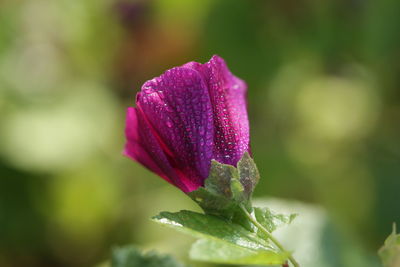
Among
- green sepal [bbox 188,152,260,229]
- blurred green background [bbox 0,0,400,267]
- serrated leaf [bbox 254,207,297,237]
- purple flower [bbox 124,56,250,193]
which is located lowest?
blurred green background [bbox 0,0,400,267]

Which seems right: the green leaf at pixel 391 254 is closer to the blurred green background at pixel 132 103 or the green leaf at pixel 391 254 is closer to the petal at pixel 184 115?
the petal at pixel 184 115

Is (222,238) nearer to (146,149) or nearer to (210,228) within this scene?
(210,228)

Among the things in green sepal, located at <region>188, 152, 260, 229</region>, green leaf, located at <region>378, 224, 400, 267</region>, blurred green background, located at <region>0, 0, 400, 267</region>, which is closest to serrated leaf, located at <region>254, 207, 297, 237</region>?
green sepal, located at <region>188, 152, 260, 229</region>

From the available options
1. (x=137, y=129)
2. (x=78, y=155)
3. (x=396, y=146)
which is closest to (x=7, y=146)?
(x=78, y=155)

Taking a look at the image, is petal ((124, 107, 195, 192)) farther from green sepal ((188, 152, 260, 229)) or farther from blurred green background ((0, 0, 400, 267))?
blurred green background ((0, 0, 400, 267))

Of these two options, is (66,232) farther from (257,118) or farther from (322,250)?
(322,250)

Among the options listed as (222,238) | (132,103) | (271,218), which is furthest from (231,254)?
(132,103)

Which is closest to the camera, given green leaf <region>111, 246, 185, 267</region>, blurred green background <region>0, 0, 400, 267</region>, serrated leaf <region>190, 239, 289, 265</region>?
serrated leaf <region>190, 239, 289, 265</region>

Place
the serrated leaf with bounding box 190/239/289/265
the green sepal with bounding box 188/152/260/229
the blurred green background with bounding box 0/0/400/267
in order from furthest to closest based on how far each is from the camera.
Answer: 1. the blurred green background with bounding box 0/0/400/267
2. the green sepal with bounding box 188/152/260/229
3. the serrated leaf with bounding box 190/239/289/265
